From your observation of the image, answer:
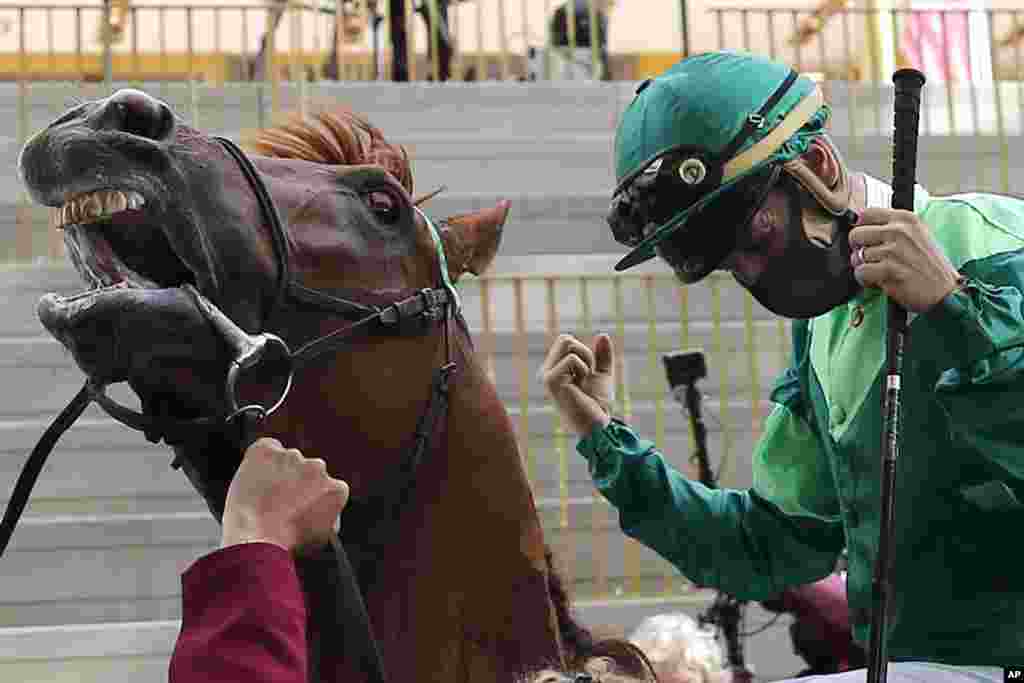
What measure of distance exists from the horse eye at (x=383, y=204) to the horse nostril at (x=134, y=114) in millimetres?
246

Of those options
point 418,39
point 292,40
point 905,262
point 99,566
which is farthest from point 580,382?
point 418,39

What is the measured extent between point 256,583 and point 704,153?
26.2 inches

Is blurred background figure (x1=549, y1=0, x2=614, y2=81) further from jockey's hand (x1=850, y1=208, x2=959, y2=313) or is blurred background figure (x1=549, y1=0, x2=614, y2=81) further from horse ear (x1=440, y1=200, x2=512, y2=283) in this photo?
jockey's hand (x1=850, y1=208, x2=959, y2=313)

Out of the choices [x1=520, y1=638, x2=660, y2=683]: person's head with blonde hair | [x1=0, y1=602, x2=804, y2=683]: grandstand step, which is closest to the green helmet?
[x1=520, y1=638, x2=660, y2=683]: person's head with blonde hair

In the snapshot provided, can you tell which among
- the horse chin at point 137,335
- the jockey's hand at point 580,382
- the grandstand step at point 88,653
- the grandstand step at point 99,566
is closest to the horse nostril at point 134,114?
the horse chin at point 137,335

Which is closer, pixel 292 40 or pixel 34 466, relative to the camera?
pixel 34 466

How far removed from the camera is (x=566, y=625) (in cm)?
164

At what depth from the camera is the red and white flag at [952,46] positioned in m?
8.11

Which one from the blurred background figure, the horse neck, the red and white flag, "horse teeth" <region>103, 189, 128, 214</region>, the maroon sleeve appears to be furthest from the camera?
the red and white flag

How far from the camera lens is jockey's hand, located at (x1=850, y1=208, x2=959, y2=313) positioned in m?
1.48

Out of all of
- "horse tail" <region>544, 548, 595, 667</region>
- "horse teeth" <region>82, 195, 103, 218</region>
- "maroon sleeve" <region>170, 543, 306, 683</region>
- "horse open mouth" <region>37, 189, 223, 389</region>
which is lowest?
"horse tail" <region>544, 548, 595, 667</region>

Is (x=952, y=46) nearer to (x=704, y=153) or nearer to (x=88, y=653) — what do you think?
(x=88, y=653)

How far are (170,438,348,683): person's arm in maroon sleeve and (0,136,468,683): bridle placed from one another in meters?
0.09

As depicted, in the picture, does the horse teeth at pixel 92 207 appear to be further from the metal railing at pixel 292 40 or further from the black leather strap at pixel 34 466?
the metal railing at pixel 292 40
